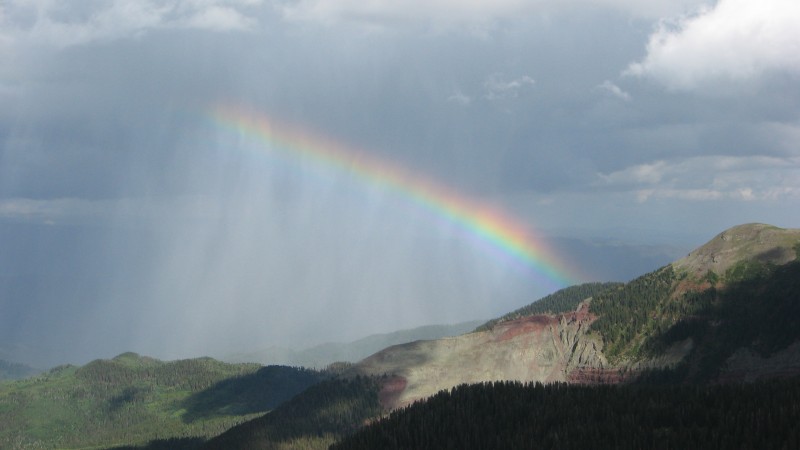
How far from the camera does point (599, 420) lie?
154 meters

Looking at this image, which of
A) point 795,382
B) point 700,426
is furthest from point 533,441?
point 795,382

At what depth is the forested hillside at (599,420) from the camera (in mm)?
129875

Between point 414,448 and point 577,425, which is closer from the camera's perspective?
point 577,425

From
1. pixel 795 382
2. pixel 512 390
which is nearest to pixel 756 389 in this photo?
pixel 795 382

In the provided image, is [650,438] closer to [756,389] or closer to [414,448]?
[756,389]

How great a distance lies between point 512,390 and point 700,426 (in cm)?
6333

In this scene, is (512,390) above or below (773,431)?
above

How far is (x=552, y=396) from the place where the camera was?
7052 inches

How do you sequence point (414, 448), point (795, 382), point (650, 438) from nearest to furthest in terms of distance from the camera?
1. point (650, 438)
2. point (795, 382)
3. point (414, 448)

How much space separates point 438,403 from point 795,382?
300ft

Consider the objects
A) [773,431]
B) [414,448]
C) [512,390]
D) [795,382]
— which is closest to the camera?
[773,431]

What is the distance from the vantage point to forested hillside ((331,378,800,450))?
426ft

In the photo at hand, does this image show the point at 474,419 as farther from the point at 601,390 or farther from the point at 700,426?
the point at 700,426

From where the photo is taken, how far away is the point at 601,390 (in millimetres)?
176625
